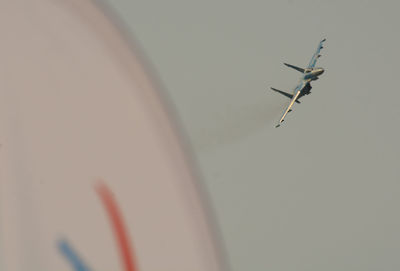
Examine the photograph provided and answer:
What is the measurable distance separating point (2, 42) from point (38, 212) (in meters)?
0.12

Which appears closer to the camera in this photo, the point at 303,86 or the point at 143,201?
the point at 143,201

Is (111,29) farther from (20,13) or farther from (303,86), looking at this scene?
(303,86)

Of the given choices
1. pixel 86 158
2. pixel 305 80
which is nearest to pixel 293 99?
pixel 305 80

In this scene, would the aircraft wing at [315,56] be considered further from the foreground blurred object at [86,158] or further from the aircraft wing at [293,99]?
the foreground blurred object at [86,158]

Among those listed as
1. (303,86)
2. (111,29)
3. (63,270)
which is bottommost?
(63,270)

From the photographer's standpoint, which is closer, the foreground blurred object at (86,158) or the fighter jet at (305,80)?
the foreground blurred object at (86,158)

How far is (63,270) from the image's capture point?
0.29 meters

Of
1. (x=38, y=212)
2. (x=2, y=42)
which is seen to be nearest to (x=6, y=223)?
(x=38, y=212)

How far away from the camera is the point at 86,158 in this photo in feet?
1.00

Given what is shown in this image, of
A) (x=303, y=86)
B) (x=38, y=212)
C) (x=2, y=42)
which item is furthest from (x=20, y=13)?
(x=303, y=86)

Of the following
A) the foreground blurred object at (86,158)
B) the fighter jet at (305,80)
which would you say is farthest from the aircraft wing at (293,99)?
the foreground blurred object at (86,158)

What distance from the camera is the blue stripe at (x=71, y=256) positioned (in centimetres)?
29

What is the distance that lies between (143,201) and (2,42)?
0.15 meters

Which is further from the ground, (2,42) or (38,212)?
(2,42)
